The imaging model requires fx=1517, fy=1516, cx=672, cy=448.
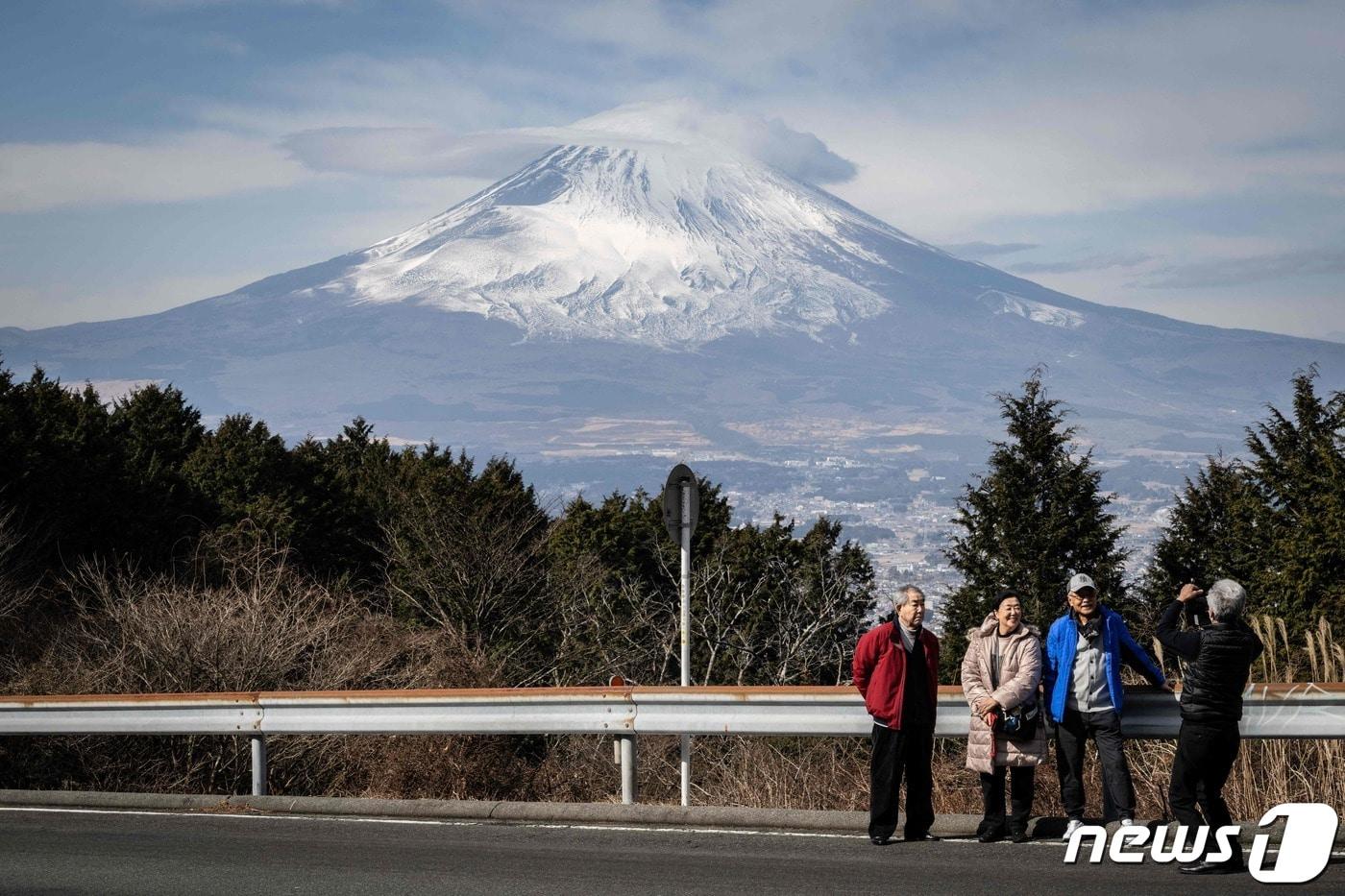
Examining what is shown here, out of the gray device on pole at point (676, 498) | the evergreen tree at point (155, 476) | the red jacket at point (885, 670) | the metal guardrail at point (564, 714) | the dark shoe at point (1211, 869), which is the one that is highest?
the evergreen tree at point (155, 476)

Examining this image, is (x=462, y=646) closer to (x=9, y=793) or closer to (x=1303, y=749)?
(x=9, y=793)

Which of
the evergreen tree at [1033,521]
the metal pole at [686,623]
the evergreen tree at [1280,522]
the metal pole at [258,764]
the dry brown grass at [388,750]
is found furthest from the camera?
the evergreen tree at [1033,521]

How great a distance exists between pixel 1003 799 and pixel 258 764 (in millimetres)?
5168

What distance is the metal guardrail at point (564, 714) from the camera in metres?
8.42

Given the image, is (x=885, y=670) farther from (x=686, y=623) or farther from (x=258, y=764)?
(x=258, y=764)

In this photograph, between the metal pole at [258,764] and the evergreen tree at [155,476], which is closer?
the metal pole at [258,764]

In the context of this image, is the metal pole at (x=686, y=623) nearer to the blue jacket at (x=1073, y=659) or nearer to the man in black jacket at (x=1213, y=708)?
the blue jacket at (x=1073, y=659)

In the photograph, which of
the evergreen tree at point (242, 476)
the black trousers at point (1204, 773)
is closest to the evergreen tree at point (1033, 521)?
the evergreen tree at point (242, 476)

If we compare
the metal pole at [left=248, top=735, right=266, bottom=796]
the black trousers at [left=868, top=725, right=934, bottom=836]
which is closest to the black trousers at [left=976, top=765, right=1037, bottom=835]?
the black trousers at [left=868, top=725, right=934, bottom=836]

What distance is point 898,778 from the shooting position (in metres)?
8.61

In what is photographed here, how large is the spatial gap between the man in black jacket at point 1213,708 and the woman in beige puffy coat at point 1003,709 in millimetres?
850

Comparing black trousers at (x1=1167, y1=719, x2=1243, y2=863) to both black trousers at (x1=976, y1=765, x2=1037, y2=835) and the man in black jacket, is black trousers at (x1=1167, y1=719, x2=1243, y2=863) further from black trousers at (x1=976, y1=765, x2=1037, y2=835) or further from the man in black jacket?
black trousers at (x1=976, y1=765, x2=1037, y2=835)

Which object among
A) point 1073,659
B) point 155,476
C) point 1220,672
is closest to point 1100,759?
point 1073,659

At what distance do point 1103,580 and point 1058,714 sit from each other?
4217 cm
